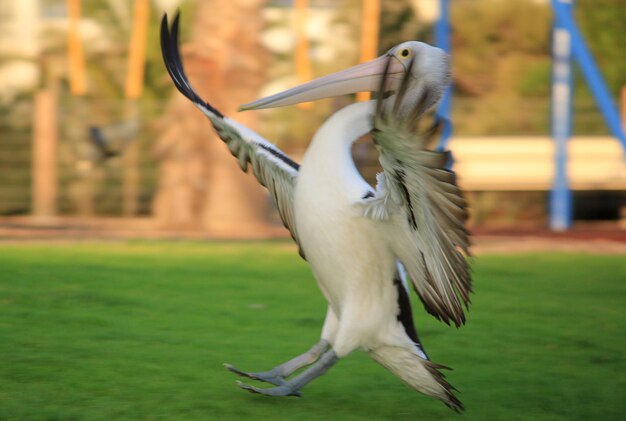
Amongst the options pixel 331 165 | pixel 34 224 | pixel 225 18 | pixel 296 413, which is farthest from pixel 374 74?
pixel 34 224

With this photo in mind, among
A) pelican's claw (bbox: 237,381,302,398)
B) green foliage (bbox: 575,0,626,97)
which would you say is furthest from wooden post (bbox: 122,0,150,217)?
pelican's claw (bbox: 237,381,302,398)

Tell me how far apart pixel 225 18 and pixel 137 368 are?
820cm

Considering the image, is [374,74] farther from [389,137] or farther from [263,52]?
[263,52]

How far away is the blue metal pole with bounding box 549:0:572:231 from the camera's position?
569 inches

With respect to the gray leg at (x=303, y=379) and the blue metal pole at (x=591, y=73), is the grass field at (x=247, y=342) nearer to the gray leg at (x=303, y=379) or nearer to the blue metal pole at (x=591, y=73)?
the gray leg at (x=303, y=379)

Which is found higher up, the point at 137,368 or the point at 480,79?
the point at 480,79

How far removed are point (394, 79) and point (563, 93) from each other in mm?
10572

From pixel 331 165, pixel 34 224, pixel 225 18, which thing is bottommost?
pixel 34 224

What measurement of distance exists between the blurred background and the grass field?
9.61 feet

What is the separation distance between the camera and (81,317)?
681 centimetres

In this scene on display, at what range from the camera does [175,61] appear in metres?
5.45

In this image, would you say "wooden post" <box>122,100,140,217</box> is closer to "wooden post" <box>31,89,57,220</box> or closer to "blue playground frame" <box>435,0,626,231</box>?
"wooden post" <box>31,89,57,220</box>

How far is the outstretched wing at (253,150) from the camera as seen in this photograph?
5102 mm

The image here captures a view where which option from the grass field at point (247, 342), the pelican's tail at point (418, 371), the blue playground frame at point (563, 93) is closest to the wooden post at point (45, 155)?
the grass field at point (247, 342)
